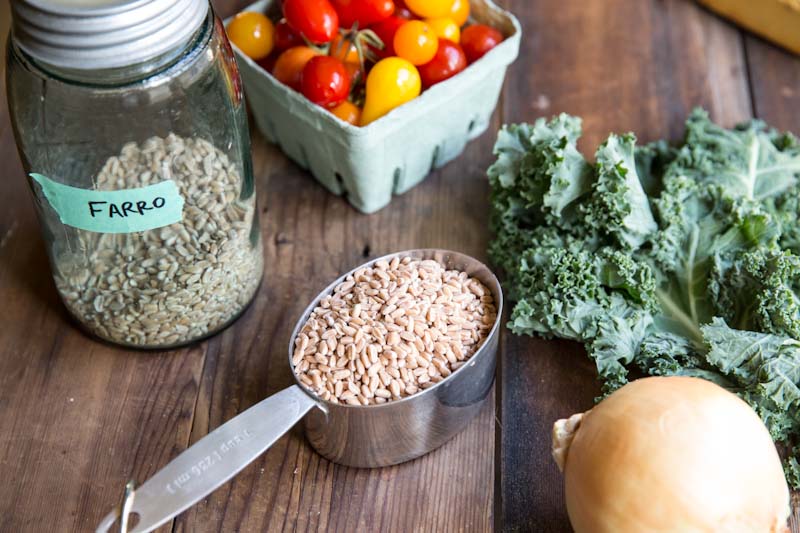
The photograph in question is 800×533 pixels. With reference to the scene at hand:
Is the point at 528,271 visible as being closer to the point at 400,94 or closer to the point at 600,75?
the point at 400,94

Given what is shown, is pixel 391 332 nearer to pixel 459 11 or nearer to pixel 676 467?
pixel 676 467

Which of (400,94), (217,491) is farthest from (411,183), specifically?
(217,491)

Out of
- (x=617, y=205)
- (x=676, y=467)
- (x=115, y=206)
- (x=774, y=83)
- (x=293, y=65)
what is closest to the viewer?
(x=676, y=467)

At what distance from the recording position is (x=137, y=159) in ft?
2.85

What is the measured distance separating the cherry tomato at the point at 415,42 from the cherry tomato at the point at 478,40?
76mm

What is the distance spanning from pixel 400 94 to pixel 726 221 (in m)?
0.41

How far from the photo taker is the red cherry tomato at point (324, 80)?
1.03m

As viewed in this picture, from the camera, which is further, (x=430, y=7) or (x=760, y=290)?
(x=430, y=7)

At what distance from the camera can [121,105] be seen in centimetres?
83

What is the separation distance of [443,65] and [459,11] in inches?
4.4

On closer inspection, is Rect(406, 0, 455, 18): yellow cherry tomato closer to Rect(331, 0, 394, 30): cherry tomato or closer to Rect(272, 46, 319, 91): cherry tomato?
Rect(331, 0, 394, 30): cherry tomato

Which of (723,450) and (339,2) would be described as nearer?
(723,450)

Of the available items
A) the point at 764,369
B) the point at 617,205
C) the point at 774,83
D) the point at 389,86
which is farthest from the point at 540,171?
the point at 774,83

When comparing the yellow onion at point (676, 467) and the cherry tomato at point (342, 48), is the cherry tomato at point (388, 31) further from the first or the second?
the yellow onion at point (676, 467)
